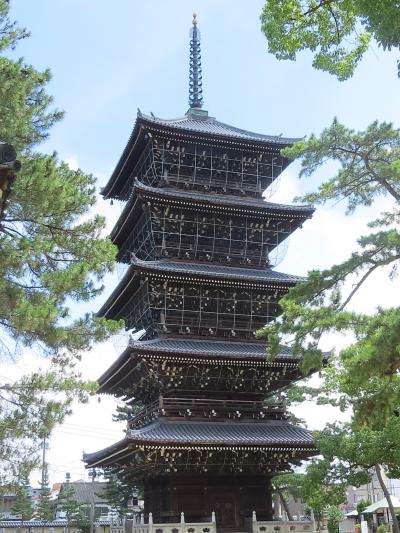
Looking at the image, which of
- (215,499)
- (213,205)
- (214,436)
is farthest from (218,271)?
(215,499)

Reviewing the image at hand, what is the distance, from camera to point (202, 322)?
25.0m

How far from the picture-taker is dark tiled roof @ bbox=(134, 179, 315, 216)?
992 inches

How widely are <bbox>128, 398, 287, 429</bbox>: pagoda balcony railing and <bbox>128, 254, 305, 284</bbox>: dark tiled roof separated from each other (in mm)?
5041

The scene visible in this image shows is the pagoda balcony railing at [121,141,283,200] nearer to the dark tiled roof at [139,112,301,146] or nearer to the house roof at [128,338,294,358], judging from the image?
the dark tiled roof at [139,112,301,146]

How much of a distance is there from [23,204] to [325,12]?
25.2ft

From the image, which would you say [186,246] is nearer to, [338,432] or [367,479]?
[338,432]

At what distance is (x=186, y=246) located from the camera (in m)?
26.4

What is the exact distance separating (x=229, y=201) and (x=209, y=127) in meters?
5.28

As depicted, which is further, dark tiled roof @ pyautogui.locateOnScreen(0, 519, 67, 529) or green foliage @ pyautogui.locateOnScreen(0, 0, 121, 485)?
dark tiled roof @ pyautogui.locateOnScreen(0, 519, 67, 529)

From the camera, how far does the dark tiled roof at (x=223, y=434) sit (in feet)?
68.1

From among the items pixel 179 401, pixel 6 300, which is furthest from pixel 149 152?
pixel 6 300

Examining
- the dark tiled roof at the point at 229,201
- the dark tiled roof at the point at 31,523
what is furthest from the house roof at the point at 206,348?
the dark tiled roof at the point at 31,523

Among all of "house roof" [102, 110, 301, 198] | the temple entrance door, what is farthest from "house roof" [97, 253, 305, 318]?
the temple entrance door

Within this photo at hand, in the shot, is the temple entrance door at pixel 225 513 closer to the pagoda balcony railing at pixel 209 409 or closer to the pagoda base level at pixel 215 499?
the pagoda base level at pixel 215 499
